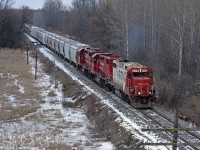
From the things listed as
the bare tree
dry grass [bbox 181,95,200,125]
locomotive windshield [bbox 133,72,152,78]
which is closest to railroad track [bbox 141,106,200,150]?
dry grass [bbox 181,95,200,125]

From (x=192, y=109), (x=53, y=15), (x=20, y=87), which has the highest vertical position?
(x=53, y=15)

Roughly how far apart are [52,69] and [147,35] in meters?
13.4

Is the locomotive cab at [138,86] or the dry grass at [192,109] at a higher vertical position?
the locomotive cab at [138,86]

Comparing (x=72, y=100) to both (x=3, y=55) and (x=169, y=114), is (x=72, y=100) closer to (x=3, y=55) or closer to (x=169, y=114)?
(x=169, y=114)

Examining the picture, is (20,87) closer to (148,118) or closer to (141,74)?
(141,74)

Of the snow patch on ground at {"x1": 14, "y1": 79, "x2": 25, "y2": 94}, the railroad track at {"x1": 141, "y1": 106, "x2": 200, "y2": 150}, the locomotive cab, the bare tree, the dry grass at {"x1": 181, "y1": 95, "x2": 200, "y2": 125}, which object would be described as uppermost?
the bare tree

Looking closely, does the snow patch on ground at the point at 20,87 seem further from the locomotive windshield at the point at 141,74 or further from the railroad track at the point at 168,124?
the railroad track at the point at 168,124

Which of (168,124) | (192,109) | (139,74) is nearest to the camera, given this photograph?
(168,124)

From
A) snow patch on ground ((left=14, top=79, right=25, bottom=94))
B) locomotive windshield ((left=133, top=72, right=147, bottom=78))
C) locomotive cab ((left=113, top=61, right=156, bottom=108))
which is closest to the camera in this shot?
locomotive cab ((left=113, top=61, right=156, bottom=108))

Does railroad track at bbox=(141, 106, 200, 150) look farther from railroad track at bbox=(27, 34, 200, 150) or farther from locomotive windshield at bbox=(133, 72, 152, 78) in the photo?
locomotive windshield at bbox=(133, 72, 152, 78)

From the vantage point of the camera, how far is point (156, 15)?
47.2 meters

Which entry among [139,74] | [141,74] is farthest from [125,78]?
[141,74]

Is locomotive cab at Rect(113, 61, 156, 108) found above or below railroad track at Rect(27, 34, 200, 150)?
above

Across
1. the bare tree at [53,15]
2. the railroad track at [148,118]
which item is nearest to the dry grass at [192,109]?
the railroad track at [148,118]
